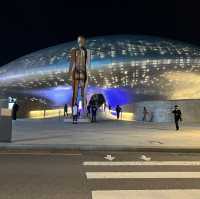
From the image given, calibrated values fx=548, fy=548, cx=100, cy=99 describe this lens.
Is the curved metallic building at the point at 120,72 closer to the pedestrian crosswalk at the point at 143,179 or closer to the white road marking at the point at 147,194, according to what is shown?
the pedestrian crosswalk at the point at 143,179

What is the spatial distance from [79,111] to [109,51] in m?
51.9

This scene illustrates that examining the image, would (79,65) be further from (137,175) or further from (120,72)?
(120,72)

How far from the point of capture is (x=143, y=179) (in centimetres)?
1016

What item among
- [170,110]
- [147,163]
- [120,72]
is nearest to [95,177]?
[147,163]

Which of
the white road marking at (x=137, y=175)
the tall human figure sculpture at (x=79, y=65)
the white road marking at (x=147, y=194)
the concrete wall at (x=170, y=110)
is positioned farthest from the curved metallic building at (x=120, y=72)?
the white road marking at (x=147, y=194)

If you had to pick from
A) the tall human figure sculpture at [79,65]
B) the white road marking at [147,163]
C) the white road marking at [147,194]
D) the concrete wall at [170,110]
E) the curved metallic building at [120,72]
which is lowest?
the white road marking at [147,194]

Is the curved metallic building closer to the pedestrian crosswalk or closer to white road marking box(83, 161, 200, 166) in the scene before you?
white road marking box(83, 161, 200, 166)

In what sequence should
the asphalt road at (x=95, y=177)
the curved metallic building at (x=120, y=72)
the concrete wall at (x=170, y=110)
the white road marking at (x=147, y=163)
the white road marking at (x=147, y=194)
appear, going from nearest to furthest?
the white road marking at (x=147, y=194) < the asphalt road at (x=95, y=177) < the white road marking at (x=147, y=163) < the concrete wall at (x=170, y=110) < the curved metallic building at (x=120, y=72)

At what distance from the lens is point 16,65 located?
96.4 m

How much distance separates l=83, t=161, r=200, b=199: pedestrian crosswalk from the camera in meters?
8.68

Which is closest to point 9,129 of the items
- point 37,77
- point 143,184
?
point 143,184

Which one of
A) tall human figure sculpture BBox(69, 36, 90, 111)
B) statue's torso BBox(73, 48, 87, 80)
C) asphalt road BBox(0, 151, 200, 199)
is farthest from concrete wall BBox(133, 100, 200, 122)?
asphalt road BBox(0, 151, 200, 199)

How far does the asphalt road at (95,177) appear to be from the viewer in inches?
342

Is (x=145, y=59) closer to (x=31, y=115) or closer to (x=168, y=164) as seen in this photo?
(x=31, y=115)
